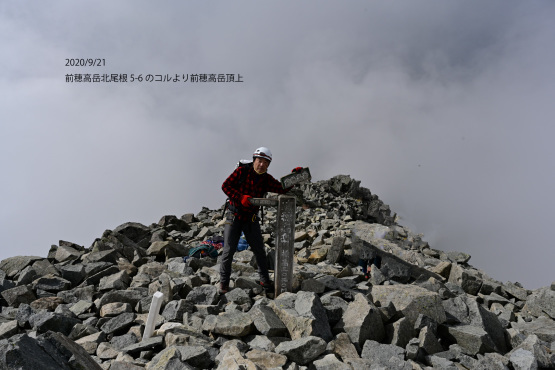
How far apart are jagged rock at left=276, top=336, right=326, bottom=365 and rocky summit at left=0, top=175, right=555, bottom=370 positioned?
0.02 meters

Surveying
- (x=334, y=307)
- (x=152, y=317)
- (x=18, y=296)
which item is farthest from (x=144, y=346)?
(x=18, y=296)

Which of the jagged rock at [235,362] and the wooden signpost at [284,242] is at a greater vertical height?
the wooden signpost at [284,242]

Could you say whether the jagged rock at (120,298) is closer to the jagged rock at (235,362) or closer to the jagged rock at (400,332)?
the jagged rock at (235,362)

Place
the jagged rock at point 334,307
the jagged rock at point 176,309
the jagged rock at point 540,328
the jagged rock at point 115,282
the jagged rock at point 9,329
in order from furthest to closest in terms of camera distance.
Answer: the jagged rock at point 115,282, the jagged rock at point 540,328, the jagged rock at point 176,309, the jagged rock at point 334,307, the jagged rock at point 9,329

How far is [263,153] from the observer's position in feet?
26.0

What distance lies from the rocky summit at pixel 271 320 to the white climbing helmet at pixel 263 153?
2.97m

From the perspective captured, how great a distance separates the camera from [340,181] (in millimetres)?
32219

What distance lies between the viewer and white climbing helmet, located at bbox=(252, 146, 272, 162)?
311 inches

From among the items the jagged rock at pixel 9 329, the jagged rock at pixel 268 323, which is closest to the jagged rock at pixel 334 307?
the jagged rock at pixel 268 323

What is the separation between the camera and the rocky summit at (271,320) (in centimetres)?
550

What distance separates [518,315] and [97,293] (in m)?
11.0

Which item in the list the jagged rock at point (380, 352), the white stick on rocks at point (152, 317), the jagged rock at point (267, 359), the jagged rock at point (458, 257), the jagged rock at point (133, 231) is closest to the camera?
the jagged rock at point (267, 359)

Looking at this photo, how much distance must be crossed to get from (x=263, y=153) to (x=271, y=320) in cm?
348

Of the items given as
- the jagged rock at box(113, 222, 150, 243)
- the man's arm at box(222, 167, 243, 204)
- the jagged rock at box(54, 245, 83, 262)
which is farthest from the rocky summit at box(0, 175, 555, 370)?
the jagged rock at box(113, 222, 150, 243)
